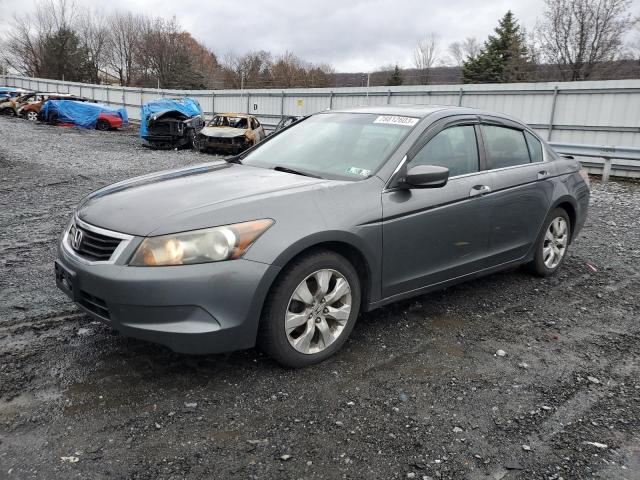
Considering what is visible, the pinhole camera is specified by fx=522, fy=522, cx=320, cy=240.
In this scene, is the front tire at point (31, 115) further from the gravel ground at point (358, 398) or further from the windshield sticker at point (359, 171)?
the windshield sticker at point (359, 171)

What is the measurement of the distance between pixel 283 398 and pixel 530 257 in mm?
2971

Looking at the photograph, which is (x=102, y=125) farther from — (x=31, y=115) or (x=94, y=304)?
(x=94, y=304)

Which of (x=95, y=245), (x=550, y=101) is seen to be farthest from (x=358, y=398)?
(x=550, y=101)

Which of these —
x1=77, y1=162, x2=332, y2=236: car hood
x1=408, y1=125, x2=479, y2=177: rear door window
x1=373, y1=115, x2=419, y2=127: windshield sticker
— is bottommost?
x1=77, y1=162, x2=332, y2=236: car hood

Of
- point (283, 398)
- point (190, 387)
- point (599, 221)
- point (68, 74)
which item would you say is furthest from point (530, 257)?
point (68, 74)

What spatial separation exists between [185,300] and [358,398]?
43.1 inches

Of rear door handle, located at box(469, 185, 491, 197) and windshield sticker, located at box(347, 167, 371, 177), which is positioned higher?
windshield sticker, located at box(347, 167, 371, 177)

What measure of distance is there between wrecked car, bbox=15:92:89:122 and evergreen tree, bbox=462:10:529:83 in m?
27.4

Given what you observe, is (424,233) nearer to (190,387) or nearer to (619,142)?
(190,387)

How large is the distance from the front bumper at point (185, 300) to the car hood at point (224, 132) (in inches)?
591

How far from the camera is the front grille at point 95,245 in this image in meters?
2.87

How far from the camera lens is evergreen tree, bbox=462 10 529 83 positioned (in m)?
38.1

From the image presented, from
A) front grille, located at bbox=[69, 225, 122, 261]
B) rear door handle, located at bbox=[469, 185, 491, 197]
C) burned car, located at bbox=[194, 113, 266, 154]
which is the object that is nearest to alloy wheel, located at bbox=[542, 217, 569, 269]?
rear door handle, located at bbox=[469, 185, 491, 197]

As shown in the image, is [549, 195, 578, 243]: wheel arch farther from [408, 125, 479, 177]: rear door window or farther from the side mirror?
the side mirror
